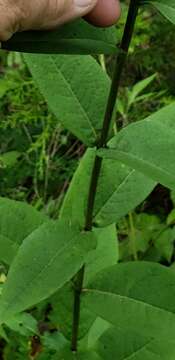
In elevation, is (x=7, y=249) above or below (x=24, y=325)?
above

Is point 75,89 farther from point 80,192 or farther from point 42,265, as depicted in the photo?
point 42,265

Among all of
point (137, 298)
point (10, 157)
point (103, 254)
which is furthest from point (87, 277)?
point (10, 157)

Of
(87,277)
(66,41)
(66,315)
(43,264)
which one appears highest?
(66,41)

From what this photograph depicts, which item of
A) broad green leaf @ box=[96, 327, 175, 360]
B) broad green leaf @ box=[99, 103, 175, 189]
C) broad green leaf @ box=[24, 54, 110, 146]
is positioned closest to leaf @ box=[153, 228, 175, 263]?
broad green leaf @ box=[96, 327, 175, 360]

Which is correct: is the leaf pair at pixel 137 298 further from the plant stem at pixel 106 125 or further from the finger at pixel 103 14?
the finger at pixel 103 14

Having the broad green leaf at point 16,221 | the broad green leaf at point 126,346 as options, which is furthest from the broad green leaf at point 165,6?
the broad green leaf at point 126,346

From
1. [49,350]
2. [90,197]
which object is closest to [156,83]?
[49,350]

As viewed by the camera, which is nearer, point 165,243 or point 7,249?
point 7,249

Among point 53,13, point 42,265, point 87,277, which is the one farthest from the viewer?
point 87,277
